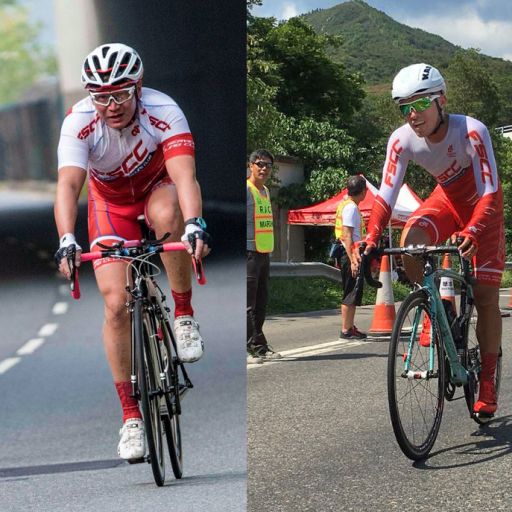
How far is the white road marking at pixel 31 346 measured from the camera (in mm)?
2006

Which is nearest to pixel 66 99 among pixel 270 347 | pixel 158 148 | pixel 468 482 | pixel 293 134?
pixel 158 148

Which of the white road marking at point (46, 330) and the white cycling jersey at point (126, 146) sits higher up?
the white cycling jersey at point (126, 146)

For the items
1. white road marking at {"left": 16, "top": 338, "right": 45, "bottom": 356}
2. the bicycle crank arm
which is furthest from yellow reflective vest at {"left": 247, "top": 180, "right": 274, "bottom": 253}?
white road marking at {"left": 16, "top": 338, "right": 45, "bottom": 356}

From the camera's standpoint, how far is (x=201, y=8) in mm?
2014

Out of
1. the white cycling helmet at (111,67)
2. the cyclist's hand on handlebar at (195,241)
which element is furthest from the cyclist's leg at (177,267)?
the white cycling helmet at (111,67)

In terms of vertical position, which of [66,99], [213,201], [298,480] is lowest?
[298,480]

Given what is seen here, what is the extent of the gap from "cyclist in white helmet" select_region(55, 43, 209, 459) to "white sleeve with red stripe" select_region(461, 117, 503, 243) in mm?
518

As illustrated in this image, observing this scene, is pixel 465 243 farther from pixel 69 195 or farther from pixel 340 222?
pixel 69 195

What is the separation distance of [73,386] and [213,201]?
56cm

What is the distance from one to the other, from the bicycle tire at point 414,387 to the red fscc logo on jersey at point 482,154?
36cm

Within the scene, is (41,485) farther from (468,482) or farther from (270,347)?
(468,482)

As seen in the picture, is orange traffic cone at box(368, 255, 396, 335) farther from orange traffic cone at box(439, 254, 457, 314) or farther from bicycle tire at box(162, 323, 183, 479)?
bicycle tire at box(162, 323, 183, 479)

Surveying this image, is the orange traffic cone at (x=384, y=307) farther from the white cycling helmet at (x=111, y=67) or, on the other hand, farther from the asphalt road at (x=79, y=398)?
the white cycling helmet at (x=111, y=67)

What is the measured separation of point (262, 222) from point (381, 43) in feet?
1.37
